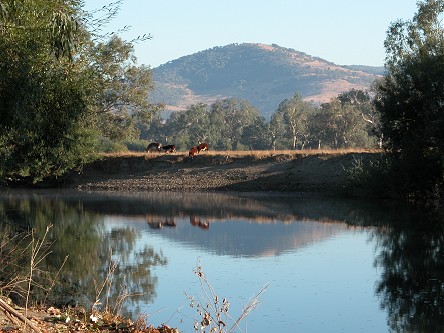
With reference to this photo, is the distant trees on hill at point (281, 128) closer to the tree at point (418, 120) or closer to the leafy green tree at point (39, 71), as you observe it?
the tree at point (418, 120)

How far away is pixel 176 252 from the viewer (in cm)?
2361

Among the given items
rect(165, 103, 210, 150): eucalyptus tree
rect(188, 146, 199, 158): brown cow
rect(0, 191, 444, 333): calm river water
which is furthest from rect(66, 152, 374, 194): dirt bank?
rect(165, 103, 210, 150): eucalyptus tree

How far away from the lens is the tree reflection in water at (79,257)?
15.9 meters

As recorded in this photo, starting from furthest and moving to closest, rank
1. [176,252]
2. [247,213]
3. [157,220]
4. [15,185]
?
1. [15,185]
2. [247,213]
3. [157,220]
4. [176,252]

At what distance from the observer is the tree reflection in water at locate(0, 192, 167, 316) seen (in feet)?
52.1

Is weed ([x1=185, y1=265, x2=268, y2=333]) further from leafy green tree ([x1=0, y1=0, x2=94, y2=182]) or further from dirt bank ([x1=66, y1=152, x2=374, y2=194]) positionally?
dirt bank ([x1=66, y1=152, x2=374, y2=194])

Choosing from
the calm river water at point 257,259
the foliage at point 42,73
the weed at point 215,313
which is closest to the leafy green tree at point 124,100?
the calm river water at point 257,259

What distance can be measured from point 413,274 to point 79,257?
8110 mm

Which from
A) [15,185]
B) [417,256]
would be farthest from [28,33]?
[15,185]

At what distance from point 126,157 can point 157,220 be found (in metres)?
21.0

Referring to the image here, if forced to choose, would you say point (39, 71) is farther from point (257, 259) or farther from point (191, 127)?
point (191, 127)

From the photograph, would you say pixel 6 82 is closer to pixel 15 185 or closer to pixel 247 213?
pixel 247 213

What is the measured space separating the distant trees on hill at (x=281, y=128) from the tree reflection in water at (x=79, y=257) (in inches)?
1482

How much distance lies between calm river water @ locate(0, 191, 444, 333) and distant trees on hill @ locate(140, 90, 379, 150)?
3235 cm
